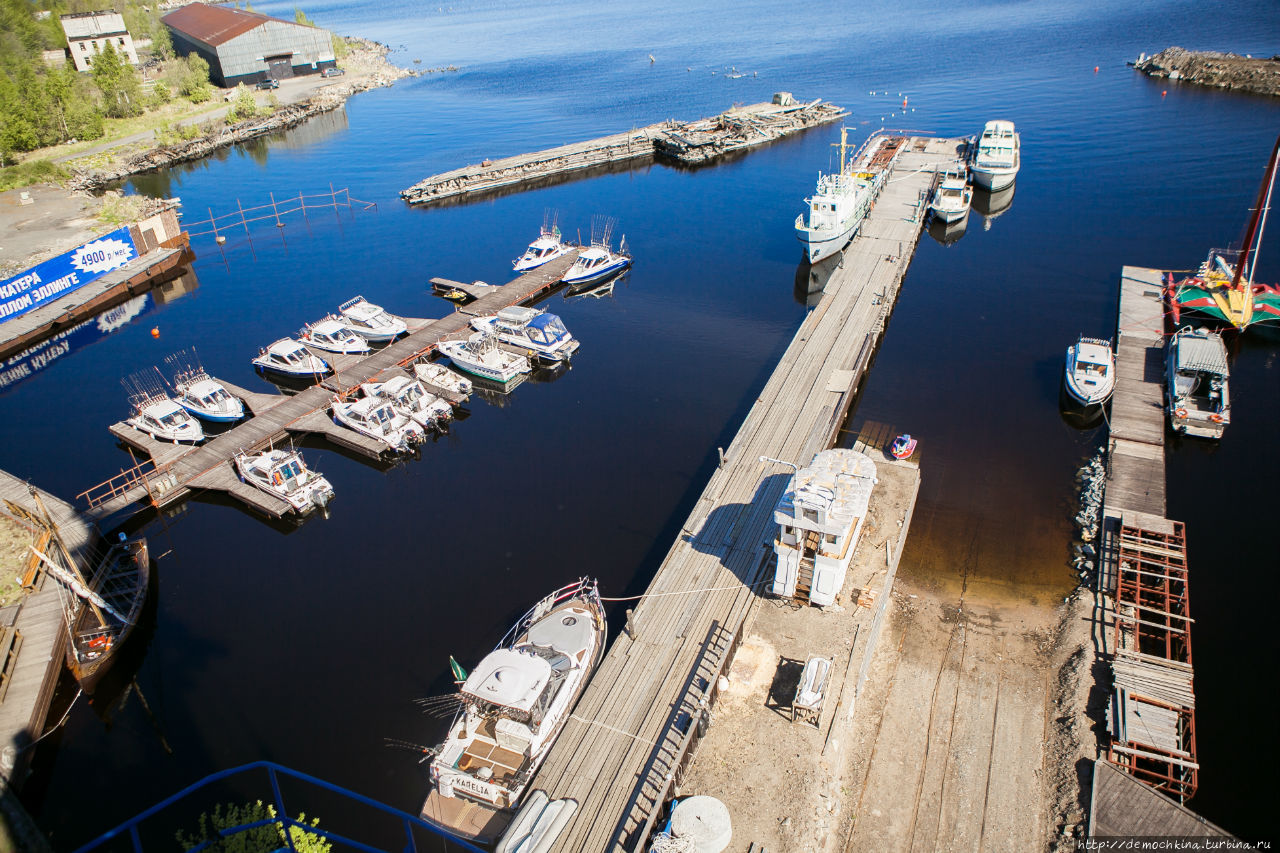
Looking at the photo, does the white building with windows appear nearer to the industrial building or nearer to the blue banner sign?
the industrial building

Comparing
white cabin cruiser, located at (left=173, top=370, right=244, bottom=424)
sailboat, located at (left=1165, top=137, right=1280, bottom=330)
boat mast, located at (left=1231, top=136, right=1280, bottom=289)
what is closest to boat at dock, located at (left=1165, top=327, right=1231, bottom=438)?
sailboat, located at (left=1165, top=137, right=1280, bottom=330)

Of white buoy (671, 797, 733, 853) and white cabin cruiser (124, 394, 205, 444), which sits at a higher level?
white cabin cruiser (124, 394, 205, 444)

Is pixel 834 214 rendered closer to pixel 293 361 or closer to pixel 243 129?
pixel 293 361

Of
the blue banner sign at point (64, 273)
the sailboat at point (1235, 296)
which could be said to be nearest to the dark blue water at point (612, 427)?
the sailboat at point (1235, 296)

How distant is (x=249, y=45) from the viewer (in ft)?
483

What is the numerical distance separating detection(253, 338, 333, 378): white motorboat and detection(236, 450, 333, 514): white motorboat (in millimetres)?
12552

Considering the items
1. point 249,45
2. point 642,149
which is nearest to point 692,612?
point 642,149

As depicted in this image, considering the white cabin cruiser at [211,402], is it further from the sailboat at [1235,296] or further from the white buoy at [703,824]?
the sailboat at [1235,296]

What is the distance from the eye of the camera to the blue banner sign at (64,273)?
212 ft

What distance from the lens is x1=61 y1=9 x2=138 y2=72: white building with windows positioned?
486 ft

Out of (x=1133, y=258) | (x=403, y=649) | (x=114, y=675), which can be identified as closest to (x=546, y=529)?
(x=403, y=649)

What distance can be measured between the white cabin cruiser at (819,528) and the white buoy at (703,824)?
30.2 feet

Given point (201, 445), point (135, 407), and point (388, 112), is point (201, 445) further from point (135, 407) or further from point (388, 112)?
point (388, 112)

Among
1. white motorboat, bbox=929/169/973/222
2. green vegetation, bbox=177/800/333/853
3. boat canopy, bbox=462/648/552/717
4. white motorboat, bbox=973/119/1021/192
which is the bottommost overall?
boat canopy, bbox=462/648/552/717
